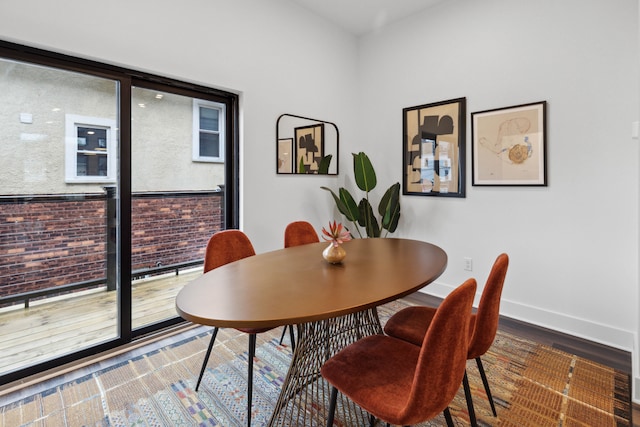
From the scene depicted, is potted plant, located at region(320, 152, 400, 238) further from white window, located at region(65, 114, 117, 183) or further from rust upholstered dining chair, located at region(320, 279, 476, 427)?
rust upholstered dining chair, located at region(320, 279, 476, 427)

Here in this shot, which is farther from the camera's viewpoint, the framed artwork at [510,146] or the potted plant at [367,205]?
the potted plant at [367,205]

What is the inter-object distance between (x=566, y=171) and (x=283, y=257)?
2418 millimetres

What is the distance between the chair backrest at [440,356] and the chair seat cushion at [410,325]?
524 mm

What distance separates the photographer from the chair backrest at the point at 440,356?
0.98 metres

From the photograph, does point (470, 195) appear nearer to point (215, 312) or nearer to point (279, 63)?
point (279, 63)

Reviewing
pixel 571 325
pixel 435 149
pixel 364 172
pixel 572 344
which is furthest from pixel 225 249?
pixel 571 325

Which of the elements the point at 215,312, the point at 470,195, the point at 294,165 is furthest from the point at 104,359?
the point at 470,195

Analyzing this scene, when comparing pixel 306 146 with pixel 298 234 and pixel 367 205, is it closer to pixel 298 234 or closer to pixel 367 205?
pixel 367 205

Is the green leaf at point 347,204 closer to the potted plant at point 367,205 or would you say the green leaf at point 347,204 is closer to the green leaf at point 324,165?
the potted plant at point 367,205

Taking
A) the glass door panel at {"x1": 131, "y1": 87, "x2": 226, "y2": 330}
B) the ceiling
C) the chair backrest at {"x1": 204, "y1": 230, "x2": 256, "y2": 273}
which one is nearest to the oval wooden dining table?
the chair backrest at {"x1": 204, "y1": 230, "x2": 256, "y2": 273}

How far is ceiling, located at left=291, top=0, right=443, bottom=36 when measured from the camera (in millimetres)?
3400

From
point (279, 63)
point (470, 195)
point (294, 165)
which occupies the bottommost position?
point (470, 195)

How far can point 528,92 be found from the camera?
9.35 ft

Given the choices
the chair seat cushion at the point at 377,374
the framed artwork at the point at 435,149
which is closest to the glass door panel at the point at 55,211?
the chair seat cushion at the point at 377,374
